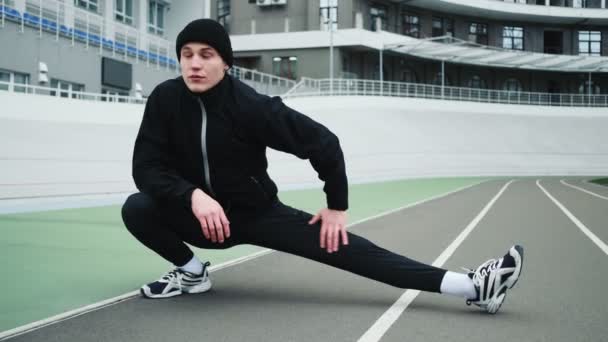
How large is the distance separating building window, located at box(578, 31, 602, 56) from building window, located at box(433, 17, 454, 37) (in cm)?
1464

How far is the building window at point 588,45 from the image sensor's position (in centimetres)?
6431

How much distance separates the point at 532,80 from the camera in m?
63.1

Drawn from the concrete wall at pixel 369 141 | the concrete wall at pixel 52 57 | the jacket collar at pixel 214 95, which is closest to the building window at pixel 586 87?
the concrete wall at pixel 369 141

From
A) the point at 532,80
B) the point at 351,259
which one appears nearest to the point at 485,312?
the point at 351,259

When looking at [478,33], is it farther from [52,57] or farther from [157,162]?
[157,162]

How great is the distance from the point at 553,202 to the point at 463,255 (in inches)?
465

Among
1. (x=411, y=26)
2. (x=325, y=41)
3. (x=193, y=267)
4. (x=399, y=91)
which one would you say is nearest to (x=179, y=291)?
(x=193, y=267)

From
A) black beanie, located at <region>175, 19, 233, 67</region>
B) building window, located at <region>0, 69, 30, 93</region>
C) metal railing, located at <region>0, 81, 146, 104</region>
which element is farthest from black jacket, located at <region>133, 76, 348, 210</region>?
building window, located at <region>0, 69, 30, 93</region>

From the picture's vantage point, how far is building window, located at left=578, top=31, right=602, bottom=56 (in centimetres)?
6431

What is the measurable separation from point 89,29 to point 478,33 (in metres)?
41.6

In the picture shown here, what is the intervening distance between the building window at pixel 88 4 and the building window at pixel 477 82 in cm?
3840

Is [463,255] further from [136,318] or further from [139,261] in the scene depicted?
[136,318]

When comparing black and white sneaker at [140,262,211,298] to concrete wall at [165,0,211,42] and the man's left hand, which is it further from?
concrete wall at [165,0,211,42]

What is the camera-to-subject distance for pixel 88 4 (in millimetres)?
33562
